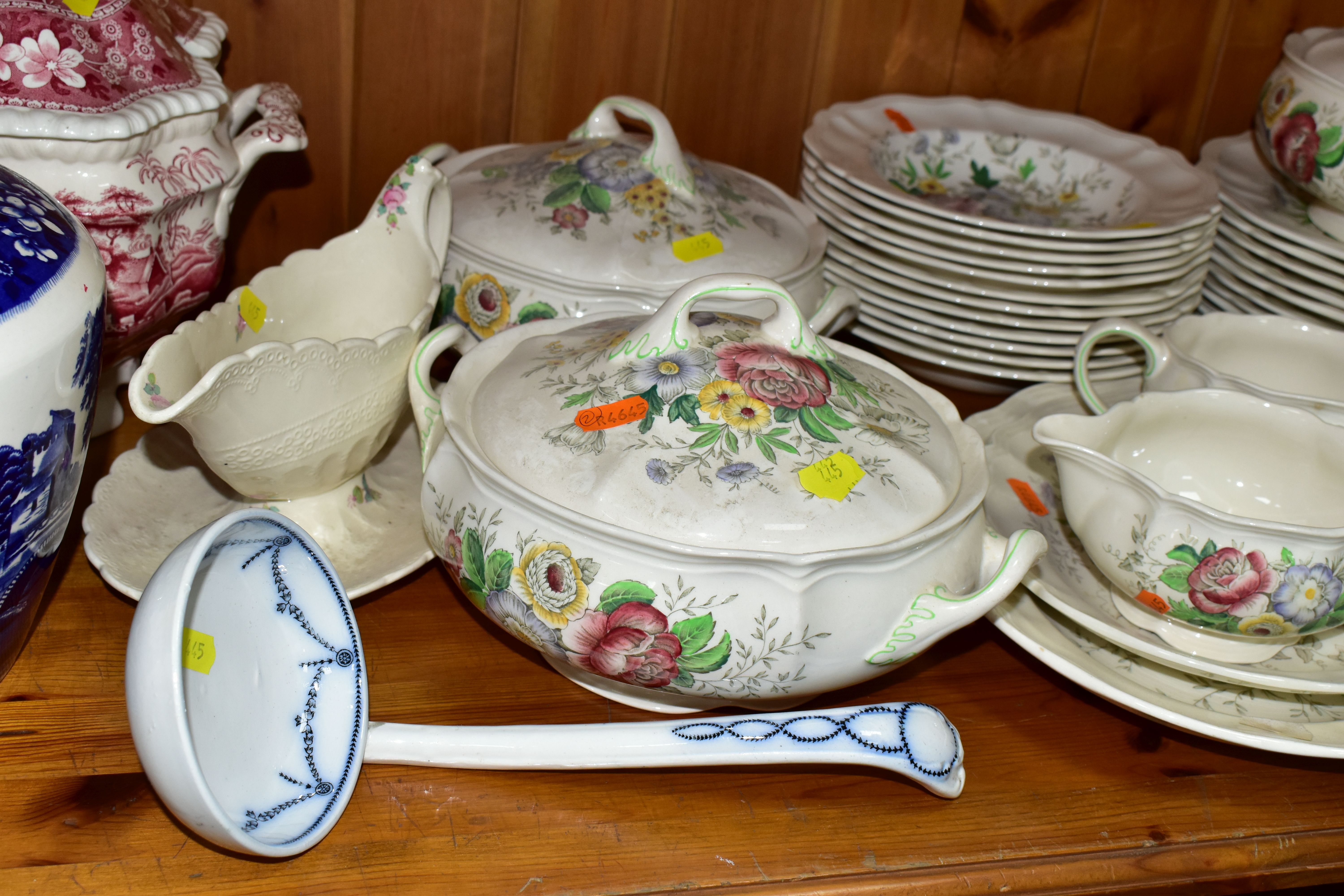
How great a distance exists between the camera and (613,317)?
0.90 meters

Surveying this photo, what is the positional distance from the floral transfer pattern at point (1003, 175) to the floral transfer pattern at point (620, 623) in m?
0.72

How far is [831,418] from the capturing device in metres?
0.77

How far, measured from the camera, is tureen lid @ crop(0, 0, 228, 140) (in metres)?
0.80

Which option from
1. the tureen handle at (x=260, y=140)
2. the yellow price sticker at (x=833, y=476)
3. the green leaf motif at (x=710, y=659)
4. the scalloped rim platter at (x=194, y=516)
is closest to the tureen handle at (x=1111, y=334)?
the yellow price sticker at (x=833, y=476)

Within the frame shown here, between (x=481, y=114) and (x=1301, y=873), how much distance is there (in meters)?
1.02

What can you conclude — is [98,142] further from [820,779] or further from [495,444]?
[820,779]

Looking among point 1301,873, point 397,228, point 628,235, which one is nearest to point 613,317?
point 628,235

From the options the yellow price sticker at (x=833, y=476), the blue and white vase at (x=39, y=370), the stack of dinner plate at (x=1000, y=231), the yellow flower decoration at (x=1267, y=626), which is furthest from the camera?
the stack of dinner plate at (x=1000, y=231)

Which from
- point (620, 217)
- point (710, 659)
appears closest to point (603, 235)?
point (620, 217)

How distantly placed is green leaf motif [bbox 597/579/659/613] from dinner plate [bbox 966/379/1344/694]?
29 cm

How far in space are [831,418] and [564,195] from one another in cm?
38

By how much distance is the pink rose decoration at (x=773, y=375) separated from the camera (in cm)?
76

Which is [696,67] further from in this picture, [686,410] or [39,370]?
[39,370]

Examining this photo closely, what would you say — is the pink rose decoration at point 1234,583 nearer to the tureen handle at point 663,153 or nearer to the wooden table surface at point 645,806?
the wooden table surface at point 645,806
